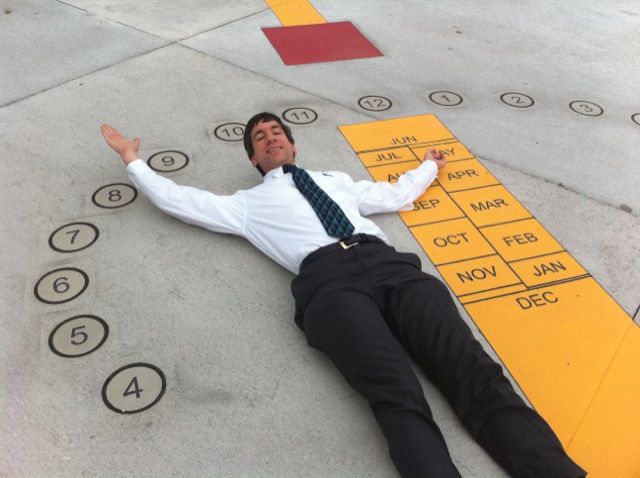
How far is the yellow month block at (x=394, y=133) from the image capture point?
218 cm

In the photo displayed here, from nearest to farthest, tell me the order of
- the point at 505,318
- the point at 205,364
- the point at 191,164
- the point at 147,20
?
the point at 205,364
the point at 505,318
the point at 191,164
the point at 147,20

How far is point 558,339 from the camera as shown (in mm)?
1440

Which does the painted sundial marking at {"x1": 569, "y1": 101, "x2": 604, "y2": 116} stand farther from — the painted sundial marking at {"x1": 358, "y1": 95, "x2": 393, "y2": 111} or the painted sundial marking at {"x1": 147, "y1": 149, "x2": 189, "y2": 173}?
the painted sundial marking at {"x1": 147, "y1": 149, "x2": 189, "y2": 173}

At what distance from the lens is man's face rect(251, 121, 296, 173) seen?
1.72 m

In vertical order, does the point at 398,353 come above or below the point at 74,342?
above

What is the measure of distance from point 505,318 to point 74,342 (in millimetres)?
1143

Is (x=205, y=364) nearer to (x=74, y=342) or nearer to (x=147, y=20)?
(x=74, y=342)

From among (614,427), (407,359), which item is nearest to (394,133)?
(407,359)

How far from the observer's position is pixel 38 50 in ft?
8.50

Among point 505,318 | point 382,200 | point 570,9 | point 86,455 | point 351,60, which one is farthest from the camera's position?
point 570,9

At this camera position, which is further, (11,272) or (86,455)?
(11,272)

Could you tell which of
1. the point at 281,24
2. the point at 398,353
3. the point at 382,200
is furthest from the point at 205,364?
the point at 281,24

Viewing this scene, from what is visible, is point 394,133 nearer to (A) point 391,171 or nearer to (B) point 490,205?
(A) point 391,171

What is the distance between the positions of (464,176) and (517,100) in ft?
2.52
